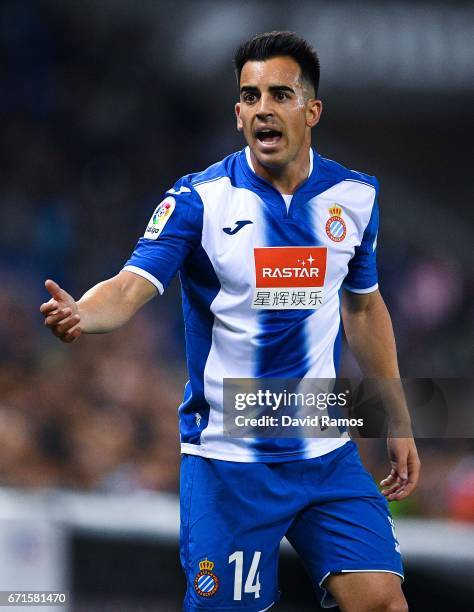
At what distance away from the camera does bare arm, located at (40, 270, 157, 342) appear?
302 cm

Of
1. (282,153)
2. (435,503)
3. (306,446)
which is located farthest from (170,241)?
(435,503)

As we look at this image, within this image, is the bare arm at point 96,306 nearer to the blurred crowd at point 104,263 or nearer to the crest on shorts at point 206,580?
the crest on shorts at point 206,580

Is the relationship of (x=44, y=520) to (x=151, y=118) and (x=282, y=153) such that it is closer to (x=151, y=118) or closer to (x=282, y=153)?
(x=282, y=153)

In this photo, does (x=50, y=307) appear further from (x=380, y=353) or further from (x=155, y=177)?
(x=155, y=177)

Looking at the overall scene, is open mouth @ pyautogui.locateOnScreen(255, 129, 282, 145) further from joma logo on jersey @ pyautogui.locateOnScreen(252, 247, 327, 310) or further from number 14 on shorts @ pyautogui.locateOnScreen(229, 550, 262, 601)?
number 14 on shorts @ pyautogui.locateOnScreen(229, 550, 262, 601)

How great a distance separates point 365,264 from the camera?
3.96m

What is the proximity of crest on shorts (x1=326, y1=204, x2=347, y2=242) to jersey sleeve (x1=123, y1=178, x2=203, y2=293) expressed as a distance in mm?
453

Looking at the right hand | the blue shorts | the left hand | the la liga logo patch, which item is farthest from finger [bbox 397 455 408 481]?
the right hand

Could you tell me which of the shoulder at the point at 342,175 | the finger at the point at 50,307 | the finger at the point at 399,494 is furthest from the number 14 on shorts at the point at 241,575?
the shoulder at the point at 342,175

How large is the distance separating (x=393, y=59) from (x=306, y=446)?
22.0ft

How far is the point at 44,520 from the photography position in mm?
5105

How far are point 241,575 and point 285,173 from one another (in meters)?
1.34

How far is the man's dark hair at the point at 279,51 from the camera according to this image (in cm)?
373

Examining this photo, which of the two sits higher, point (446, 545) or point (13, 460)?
point (13, 460)
